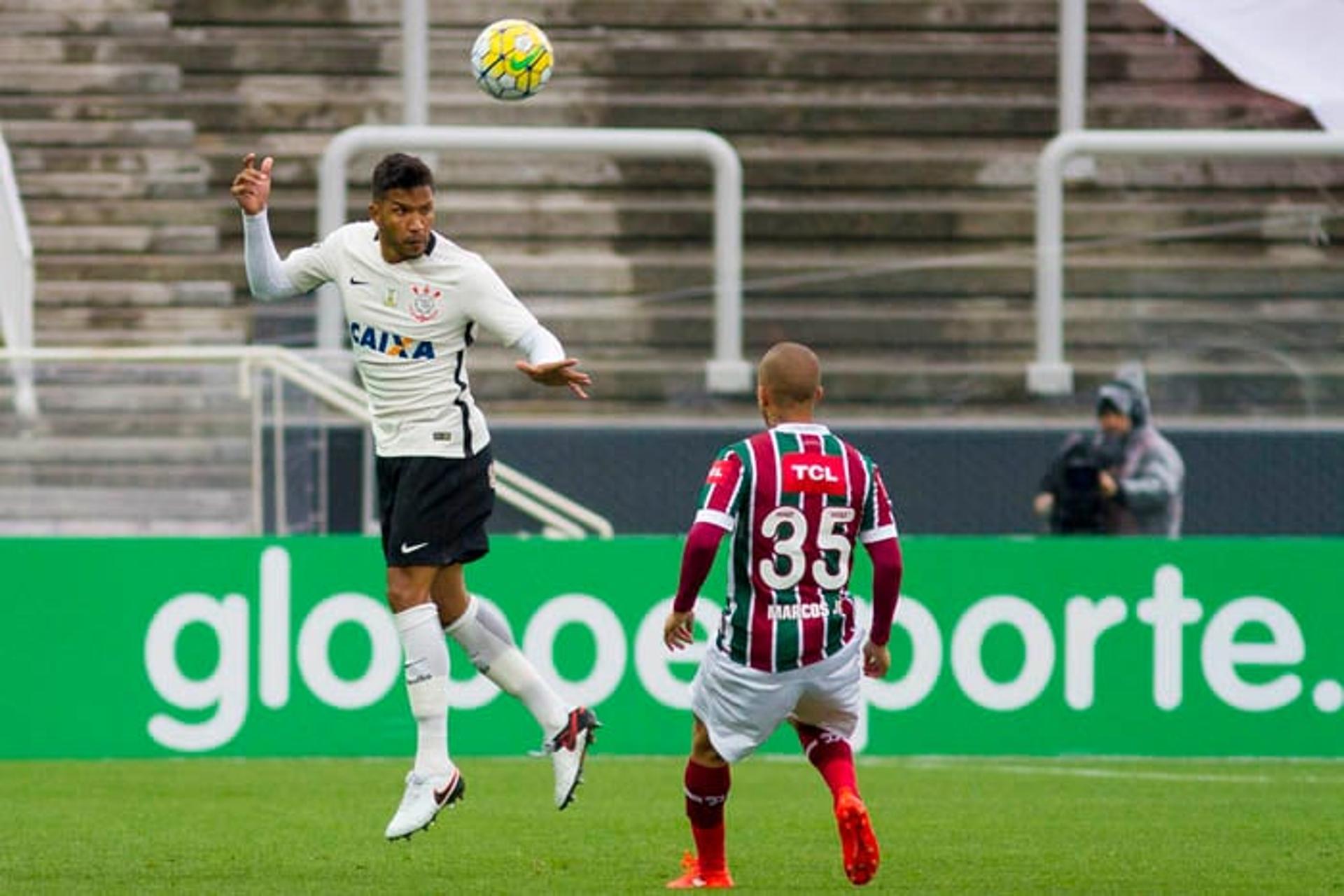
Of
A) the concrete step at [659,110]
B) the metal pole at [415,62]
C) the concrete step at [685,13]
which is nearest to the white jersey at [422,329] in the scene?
the metal pole at [415,62]

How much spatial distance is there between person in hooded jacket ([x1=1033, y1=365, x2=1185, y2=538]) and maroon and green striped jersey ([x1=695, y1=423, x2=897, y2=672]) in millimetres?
6219

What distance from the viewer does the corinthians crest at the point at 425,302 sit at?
886cm

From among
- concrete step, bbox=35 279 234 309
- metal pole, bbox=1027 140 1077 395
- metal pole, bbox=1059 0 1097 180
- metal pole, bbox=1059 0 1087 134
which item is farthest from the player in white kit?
concrete step, bbox=35 279 234 309

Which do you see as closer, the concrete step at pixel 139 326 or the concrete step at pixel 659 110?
the concrete step at pixel 139 326

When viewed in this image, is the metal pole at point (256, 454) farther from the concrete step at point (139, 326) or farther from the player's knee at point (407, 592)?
the concrete step at point (139, 326)

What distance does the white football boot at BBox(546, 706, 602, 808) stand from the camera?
29.2 feet

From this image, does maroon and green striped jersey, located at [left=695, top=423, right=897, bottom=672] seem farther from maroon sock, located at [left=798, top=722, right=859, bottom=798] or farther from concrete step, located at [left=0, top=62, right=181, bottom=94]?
concrete step, located at [left=0, top=62, right=181, bottom=94]

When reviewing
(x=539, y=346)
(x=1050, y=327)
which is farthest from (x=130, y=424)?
(x=539, y=346)

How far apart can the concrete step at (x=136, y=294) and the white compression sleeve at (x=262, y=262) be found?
1006cm

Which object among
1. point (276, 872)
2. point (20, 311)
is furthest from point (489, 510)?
point (20, 311)

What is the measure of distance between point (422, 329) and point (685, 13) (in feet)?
39.2

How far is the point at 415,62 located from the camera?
16438mm

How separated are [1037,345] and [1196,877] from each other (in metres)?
6.21

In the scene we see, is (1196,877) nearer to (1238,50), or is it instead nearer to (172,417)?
(172,417)
